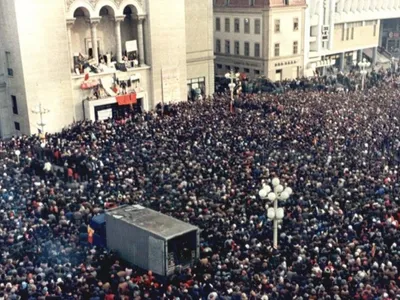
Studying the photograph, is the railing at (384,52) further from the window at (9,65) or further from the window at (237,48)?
the window at (9,65)

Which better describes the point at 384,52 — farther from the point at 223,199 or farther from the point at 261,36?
the point at 223,199

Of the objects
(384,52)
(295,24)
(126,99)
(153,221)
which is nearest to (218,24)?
(295,24)

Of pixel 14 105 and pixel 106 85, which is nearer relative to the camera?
pixel 14 105

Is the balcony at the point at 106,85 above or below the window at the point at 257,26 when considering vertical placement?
below

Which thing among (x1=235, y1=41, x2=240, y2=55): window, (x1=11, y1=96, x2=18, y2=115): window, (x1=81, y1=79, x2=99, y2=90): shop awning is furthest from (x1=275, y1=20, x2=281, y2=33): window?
(x1=11, y1=96, x2=18, y2=115): window

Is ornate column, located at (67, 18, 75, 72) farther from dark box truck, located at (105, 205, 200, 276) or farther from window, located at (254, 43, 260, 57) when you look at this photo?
dark box truck, located at (105, 205, 200, 276)

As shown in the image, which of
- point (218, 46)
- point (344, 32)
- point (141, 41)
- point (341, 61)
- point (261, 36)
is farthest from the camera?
point (341, 61)

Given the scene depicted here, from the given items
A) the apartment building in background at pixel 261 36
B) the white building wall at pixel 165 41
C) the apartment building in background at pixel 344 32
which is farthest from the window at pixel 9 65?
the apartment building in background at pixel 344 32
